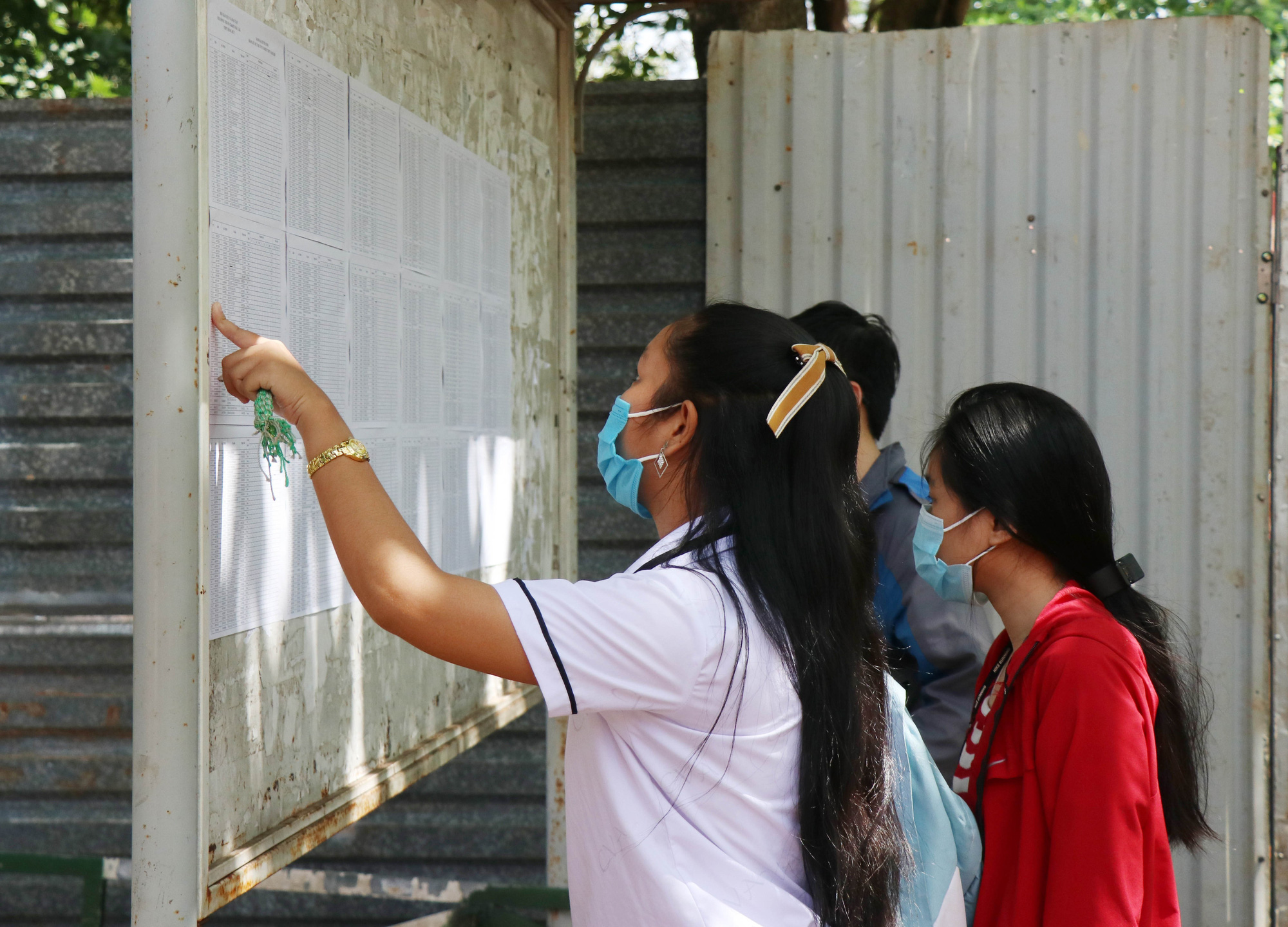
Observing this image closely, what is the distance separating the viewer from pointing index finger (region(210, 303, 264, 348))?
1473mm

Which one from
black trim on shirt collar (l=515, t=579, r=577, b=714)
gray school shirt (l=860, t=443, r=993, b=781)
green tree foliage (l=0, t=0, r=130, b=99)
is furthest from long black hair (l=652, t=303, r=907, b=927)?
green tree foliage (l=0, t=0, r=130, b=99)

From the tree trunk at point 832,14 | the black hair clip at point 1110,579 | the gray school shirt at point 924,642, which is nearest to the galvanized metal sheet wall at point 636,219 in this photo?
the tree trunk at point 832,14

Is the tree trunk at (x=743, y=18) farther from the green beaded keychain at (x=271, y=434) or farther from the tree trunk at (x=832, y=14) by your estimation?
the green beaded keychain at (x=271, y=434)

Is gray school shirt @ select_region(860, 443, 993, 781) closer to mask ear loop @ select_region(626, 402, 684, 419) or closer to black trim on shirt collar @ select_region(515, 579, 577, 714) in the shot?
mask ear loop @ select_region(626, 402, 684, 419)

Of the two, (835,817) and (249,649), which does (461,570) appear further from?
(835,817)

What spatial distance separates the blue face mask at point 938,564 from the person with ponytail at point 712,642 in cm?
48

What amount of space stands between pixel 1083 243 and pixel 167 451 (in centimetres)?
255

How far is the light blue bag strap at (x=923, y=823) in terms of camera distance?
1602 mm

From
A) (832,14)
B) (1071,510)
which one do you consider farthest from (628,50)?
(1071,510)

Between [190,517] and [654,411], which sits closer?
[190,517]

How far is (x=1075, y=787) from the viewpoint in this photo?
165 cm

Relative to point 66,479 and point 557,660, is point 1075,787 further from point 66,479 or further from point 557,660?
point 66,479

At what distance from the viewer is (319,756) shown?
183cm

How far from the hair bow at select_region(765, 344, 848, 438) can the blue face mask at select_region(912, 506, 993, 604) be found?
616 mm
